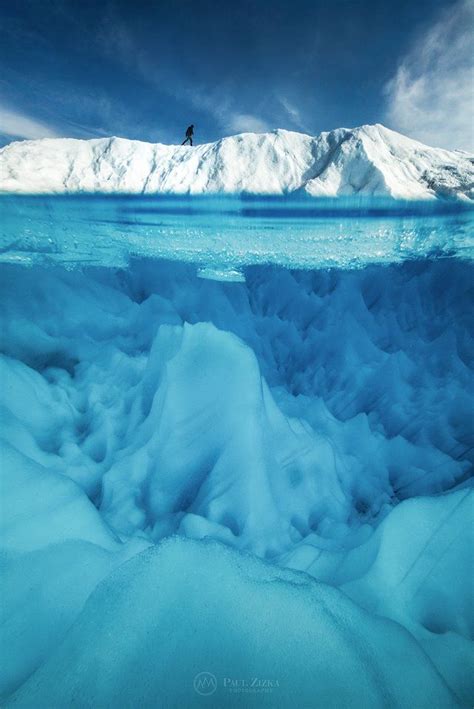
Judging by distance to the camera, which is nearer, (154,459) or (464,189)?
(154,459)

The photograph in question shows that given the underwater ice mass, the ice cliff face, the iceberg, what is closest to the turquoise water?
the ice cliff face

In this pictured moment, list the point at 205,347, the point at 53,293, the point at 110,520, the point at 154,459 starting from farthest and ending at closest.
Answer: the point at 53,293 < the point at 205,347 < the point at 154,459 < the point at 110,520

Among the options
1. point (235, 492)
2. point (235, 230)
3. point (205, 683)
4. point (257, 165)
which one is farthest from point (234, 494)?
point (257, 165)

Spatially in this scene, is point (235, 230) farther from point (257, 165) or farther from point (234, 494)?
point (257, 165)

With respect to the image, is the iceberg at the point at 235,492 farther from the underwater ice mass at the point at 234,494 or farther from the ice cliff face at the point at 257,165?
the ice cliff face at the point at 257,165

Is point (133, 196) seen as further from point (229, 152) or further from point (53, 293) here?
point (229, 152)

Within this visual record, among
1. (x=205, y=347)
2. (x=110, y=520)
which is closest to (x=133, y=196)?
(x=205, y=347)

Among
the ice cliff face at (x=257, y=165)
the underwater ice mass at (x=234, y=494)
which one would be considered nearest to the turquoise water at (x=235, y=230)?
the ice cliff face at (x=257, y=165)
